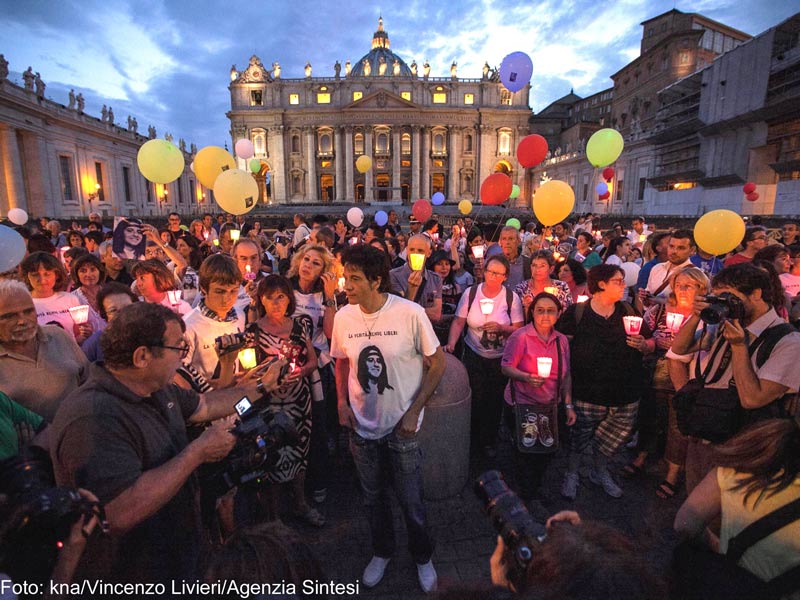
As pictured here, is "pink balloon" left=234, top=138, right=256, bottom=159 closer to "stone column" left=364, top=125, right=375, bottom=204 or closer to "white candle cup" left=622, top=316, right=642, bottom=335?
"white candle cup" left=622, top=316, right=642, bottom=335

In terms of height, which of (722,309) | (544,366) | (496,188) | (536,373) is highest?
(496,188)

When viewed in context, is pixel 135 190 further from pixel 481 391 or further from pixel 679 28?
pixel 679 28

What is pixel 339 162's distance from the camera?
2382 inches

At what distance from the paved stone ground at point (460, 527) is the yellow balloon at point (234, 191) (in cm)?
450

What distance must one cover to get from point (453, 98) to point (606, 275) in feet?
215

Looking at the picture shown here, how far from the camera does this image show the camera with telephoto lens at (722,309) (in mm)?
2428

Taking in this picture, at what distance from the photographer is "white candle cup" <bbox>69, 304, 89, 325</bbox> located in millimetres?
3482

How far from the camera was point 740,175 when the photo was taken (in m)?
26.4

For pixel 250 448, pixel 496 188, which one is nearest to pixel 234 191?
pixel 496 188

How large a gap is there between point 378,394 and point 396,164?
62292 mm

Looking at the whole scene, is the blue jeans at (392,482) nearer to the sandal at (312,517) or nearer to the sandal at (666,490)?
the sandal at (312,517)

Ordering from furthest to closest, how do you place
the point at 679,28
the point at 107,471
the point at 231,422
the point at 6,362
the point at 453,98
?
the point at 453,98, the point at 679,28, the point at 6,362, the point at 231,422, the point at 107,471

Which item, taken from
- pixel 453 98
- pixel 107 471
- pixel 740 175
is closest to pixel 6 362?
pixel 107 471

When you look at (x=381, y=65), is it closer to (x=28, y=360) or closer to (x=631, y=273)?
(x=631, y=273)
